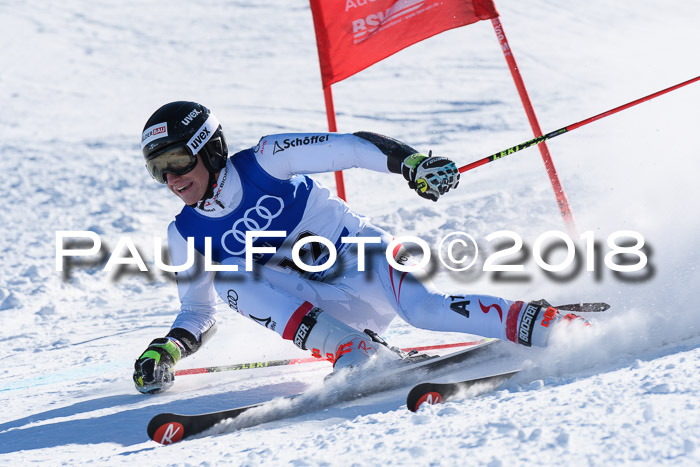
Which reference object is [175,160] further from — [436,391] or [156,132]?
[436,391]

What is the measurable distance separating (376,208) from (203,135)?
16.3 feet

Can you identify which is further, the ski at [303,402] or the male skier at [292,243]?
the male skier at [292,243]

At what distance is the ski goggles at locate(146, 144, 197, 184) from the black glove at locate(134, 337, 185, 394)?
81cm

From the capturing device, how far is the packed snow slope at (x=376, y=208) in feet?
7.28

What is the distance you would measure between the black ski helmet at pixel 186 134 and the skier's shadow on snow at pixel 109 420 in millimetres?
1030

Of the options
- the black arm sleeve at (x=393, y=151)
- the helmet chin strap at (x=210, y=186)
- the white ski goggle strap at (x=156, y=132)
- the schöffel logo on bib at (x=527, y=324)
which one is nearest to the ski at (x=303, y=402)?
the schöffel logo on bib at (x=527, y=324)

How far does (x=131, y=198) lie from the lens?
8.88 m

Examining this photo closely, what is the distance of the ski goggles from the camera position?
3.35m

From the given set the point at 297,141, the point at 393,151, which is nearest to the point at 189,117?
the point at 297,141

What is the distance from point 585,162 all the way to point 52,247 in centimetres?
592

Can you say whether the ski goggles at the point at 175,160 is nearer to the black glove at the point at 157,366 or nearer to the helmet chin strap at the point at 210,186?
the helmet chin strap at the point at 210,186

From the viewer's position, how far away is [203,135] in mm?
3432

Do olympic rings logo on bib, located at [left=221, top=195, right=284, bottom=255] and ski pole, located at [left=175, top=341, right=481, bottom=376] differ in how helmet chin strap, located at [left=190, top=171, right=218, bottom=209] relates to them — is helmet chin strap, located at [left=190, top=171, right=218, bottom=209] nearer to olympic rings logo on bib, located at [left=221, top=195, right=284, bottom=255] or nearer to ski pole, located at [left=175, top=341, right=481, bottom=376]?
olympic rings logo on bib, located at [left=221, top=195, right=284, bottom=255]

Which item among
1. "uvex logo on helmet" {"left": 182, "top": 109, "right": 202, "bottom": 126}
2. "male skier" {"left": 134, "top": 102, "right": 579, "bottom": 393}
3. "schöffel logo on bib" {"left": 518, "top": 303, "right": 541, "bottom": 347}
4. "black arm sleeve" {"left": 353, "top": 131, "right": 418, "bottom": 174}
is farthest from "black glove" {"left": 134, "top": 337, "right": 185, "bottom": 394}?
"schöffel logo on bib" {"left": 518, "top": 303, "right": 541, "bottom": 347}
